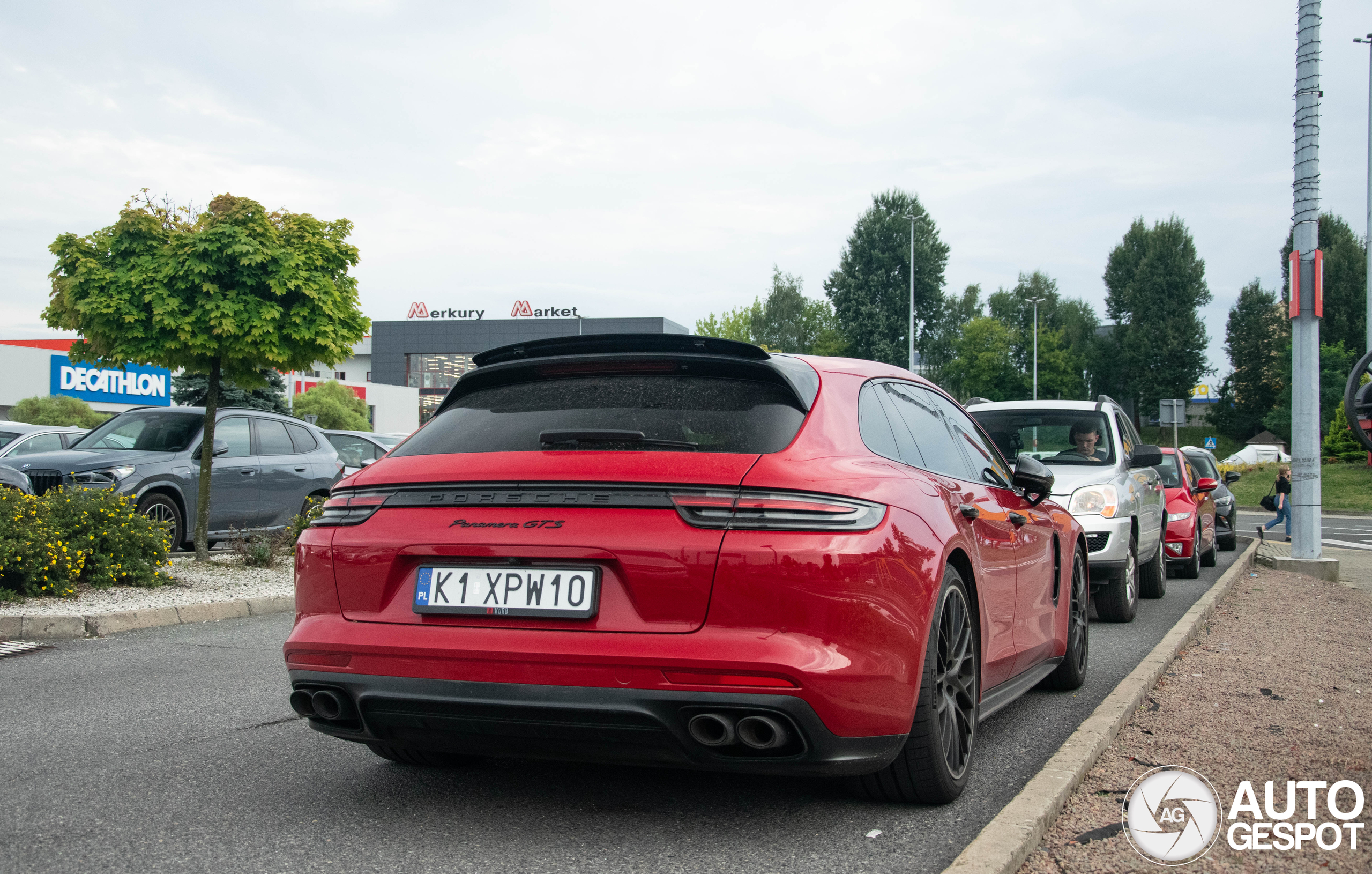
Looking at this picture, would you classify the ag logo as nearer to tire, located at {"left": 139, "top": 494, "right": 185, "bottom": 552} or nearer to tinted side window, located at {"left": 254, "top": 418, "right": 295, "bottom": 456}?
tire, located at {"left": 139, "top": 494, "right": 185, "bottom": 552}

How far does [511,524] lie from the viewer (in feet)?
10.6

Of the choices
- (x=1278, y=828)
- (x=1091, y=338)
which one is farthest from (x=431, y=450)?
(x=1091, y=338)

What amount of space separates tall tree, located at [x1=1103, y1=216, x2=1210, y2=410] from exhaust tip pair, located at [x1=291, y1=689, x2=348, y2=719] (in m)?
79.1

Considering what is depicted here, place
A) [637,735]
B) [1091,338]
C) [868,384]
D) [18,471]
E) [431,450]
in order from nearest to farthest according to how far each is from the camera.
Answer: [637,735], [431,450], [868,384], [18,471], [1091,338]

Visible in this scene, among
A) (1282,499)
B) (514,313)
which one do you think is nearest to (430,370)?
(514,313)

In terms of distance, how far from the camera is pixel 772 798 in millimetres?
3787

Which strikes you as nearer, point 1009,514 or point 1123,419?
point 1009,514

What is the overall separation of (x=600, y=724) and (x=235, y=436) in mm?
10780

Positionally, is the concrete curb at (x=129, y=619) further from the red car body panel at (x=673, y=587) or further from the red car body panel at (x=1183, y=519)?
the red car body panel at (x=1183, y=519)

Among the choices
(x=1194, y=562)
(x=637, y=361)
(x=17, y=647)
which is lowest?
(x=1194, y=562)

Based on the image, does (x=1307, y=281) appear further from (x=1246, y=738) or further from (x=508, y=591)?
(x=508, y=591)

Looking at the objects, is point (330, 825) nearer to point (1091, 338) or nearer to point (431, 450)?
point (431, 450)

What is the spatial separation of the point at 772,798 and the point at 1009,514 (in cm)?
163

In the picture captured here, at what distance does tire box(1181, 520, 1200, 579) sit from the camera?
1324cm
